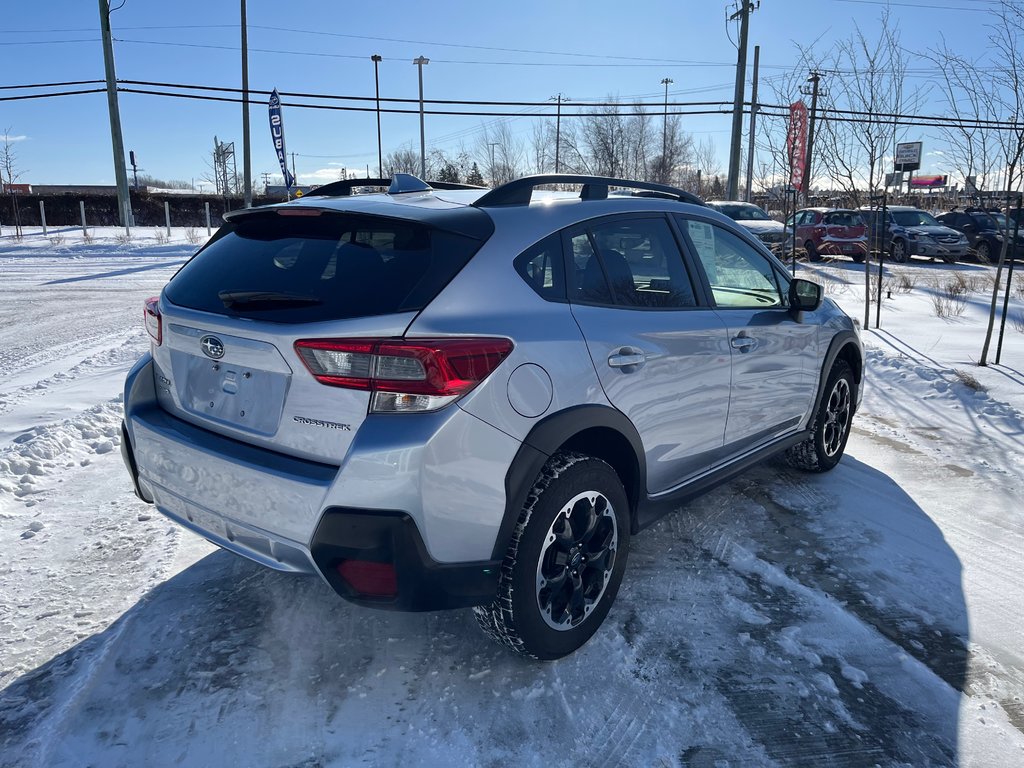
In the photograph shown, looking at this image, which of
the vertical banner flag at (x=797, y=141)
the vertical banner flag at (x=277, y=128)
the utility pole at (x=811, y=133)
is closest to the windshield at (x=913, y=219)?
the vertical banner flag at (x=797, y=141)

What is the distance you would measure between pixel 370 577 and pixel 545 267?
1.26m

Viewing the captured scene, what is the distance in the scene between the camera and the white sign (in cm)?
968

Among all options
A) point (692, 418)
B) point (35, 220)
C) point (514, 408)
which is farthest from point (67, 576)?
point (35, 220)

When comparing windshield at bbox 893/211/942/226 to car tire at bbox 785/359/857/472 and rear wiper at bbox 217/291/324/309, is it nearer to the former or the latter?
car tire at bbox 785/359/857/472

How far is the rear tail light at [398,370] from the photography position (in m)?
2.24

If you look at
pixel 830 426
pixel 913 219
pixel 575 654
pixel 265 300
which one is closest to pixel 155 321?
pixel 265 300

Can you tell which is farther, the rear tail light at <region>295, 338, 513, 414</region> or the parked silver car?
the parked silver car

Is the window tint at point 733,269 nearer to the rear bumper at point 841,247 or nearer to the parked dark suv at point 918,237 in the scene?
the parked dark suv at point 918,237

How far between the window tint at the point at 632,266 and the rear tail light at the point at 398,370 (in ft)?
2.44

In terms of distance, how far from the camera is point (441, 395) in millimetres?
2250

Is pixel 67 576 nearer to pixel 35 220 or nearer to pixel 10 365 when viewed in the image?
pixel 10 365

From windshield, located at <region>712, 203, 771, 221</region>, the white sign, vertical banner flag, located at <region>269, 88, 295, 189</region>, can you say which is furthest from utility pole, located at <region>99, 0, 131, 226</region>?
the white sign

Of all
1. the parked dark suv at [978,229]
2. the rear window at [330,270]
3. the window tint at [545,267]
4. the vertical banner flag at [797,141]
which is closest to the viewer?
the rear window at [330,270]

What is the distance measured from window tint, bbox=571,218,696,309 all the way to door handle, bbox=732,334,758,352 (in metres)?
0.32
